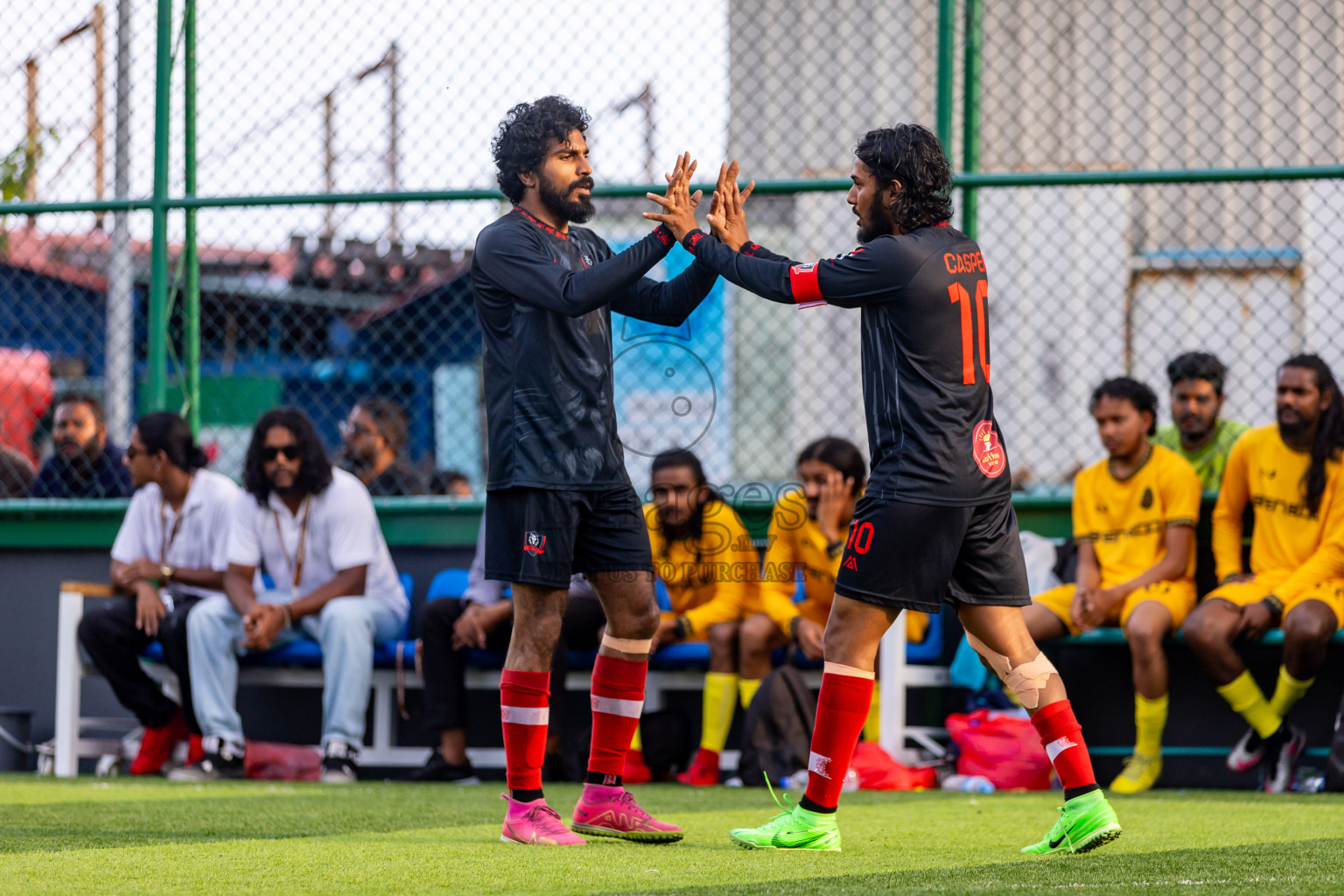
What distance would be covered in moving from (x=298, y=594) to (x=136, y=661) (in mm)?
745

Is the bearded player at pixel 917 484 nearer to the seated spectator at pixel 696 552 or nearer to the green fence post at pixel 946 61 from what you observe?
the seated spectator at pixel 696 552

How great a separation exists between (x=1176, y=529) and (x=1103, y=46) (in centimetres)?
586

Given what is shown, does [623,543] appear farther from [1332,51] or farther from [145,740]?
[1332,51]

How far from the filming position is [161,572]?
22.4 feet

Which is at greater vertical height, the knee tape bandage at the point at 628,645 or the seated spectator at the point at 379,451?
the seated spectator at the point at 379,451

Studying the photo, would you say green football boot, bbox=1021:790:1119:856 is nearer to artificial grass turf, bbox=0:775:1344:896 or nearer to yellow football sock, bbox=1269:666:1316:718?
artificial grass turf, bbox=0:775:1344:896

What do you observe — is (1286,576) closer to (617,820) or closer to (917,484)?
(917,484)

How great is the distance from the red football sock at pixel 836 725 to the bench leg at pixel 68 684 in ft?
13.4

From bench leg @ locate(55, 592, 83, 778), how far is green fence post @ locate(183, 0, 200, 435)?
1.14 metres

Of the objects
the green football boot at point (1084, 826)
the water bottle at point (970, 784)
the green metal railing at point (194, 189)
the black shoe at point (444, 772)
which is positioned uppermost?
the green metal railing at point (194, 189)

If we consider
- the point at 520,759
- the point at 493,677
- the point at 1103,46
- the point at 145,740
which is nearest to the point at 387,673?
A: the point at 493,677

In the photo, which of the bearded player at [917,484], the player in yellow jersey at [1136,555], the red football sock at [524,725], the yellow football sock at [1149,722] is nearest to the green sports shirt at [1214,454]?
the player in yellow jersey at [1136,555]

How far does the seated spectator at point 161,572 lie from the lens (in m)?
6.66

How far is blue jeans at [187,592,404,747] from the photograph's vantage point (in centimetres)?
638
